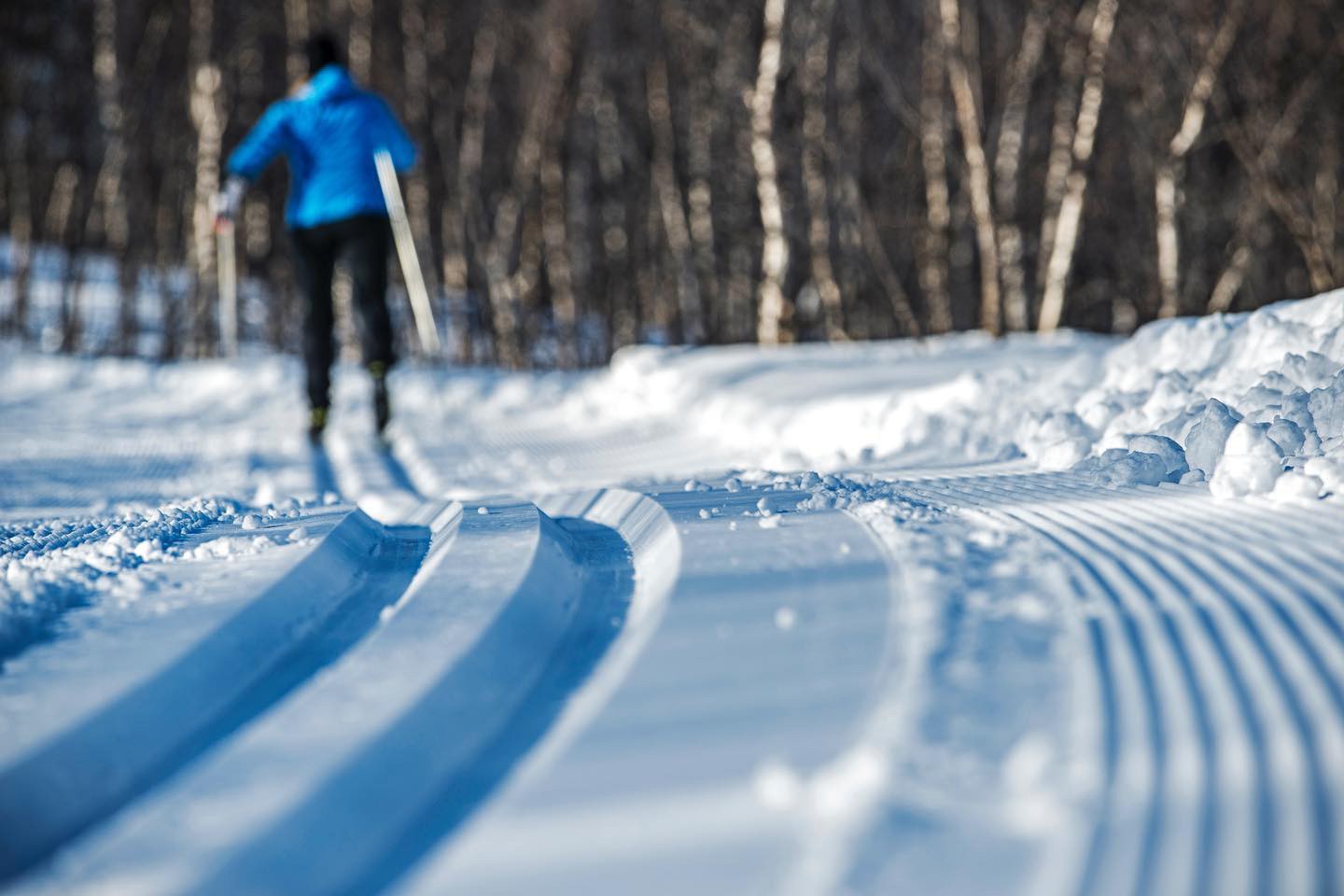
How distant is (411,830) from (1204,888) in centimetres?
67

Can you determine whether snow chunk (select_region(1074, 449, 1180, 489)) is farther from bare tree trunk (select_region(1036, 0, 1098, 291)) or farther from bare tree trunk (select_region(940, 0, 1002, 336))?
bare tree trunk (select_region(1036, 0, 1098, 291))

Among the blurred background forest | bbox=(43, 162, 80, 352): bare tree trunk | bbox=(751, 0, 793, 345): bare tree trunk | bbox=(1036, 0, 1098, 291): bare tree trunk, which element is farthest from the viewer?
bbox=(43, 162, 80, 352): bare tree trunk

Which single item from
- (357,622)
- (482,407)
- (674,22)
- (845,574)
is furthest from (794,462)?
(674,22)

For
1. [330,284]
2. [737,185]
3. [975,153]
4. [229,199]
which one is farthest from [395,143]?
[737,185]

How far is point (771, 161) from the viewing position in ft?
26.2

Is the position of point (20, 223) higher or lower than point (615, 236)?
lower

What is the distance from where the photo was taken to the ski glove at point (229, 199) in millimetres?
4404

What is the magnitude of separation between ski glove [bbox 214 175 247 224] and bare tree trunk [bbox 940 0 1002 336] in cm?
595

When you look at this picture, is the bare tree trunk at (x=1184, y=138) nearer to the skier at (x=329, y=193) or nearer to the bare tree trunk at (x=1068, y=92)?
the bare tree trunk at (x=1068, y=92)

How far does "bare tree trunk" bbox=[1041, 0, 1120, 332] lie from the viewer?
7500 mm

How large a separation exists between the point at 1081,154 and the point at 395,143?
603 cm

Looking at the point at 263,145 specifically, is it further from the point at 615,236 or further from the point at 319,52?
the point at 615,236

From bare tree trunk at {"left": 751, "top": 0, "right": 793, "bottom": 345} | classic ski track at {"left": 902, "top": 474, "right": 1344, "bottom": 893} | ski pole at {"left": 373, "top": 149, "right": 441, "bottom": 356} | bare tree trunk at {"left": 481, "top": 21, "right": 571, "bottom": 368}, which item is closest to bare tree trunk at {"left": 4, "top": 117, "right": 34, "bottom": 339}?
bare tree trunk at {"left": 481, "top": 21, "right": 571, "bottom": 368}

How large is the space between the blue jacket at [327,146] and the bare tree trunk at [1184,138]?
708cm
